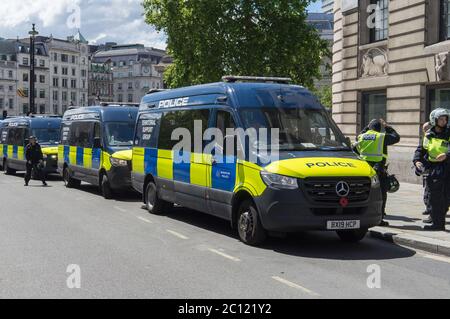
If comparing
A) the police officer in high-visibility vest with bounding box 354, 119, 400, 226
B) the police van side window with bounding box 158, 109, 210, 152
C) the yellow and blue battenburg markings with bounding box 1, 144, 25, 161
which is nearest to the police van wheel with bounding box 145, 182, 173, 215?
the police van side window with bounding box 158, 109, 210, 152

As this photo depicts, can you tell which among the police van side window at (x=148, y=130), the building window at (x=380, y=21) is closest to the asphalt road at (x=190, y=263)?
the police van side window at (x=148, y=130)

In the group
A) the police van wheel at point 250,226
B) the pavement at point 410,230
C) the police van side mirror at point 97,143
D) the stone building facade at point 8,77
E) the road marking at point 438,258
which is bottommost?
the road marking at point 438,258

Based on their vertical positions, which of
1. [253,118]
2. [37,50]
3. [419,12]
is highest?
[37,50]

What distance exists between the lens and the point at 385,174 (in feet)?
35.3

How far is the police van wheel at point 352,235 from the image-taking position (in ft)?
30.3

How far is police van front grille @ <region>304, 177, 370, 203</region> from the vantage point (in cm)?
822

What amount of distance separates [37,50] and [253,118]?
128955mm

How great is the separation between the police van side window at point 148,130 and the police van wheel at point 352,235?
183 inches

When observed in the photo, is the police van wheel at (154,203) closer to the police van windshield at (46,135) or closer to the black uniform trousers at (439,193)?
the black uniform trousers at (439,193)

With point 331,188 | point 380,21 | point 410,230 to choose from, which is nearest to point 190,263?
point 331,188

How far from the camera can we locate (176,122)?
1161cm

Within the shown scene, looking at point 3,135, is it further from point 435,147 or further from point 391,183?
point 435,147
